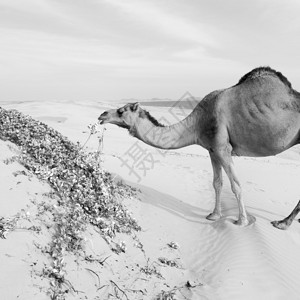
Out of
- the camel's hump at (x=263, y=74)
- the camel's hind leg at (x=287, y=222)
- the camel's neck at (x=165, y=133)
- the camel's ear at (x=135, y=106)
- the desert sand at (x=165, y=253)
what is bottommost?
the desert sand at (x=165, y=253)

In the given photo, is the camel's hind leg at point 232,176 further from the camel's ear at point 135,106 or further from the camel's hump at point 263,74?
the camel's ear at point 135,106

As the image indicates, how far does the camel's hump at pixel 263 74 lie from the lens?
6.87m

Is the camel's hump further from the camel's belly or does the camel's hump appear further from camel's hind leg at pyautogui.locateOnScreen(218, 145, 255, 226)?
camel's hind leg at pyautogui.locateOnScreen(218, 145, 255, 226)

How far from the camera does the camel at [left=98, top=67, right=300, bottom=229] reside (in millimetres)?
6660

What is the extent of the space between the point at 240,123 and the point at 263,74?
1.16m

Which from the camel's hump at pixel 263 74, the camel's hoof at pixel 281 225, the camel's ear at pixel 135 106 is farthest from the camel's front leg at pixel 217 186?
the camel's ear at pixel 135 106

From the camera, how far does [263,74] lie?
22.7 ft

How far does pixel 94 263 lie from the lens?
4.43 m

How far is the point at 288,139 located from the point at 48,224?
15.7 feet

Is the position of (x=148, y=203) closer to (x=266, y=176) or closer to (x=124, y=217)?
(x=124, y=217)

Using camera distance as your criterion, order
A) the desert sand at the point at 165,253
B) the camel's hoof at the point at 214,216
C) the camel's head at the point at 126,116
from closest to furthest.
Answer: the desert sand at the point at 165,253 → the camel's head at the point at 126,116 → the camel's hoof at the point at 214,216

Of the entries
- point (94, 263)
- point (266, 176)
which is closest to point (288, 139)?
point (94, 263)

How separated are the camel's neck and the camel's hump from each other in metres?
1.39

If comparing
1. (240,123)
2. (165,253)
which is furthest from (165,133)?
(165,253)
